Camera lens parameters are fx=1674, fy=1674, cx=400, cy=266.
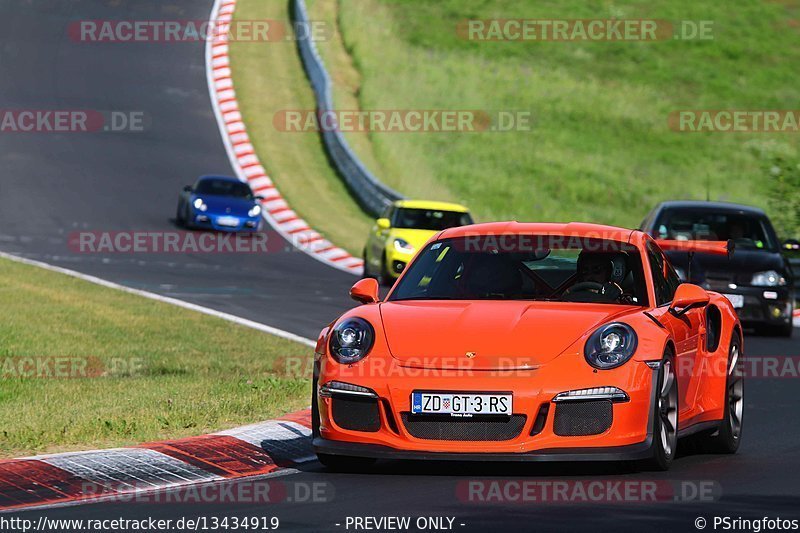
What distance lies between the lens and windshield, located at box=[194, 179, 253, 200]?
33844 millimetres

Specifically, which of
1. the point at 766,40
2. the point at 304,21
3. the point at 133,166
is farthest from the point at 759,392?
the point at 766,40

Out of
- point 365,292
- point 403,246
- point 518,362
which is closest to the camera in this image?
point 518,362

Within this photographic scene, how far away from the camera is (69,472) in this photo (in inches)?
340

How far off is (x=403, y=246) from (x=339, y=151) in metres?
14.2

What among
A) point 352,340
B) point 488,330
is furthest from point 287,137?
point 488,330

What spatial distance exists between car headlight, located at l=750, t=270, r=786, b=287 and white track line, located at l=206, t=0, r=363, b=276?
944cm

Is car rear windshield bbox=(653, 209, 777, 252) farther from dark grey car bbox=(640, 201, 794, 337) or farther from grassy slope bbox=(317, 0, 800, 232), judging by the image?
grassy slope bbox=(317, 0, 800, 232)

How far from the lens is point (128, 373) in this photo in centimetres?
1362

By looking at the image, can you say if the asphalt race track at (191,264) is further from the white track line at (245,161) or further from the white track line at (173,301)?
the white track line at (245,161)

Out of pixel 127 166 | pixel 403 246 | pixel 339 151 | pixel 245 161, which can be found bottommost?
pixel 403 246

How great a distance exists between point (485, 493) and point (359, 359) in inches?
44.0

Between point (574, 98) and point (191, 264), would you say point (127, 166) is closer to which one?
point (191, 264)

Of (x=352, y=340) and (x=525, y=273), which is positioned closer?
(x=352, y=340)

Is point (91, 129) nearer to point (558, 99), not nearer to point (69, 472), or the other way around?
point (558, 99)
